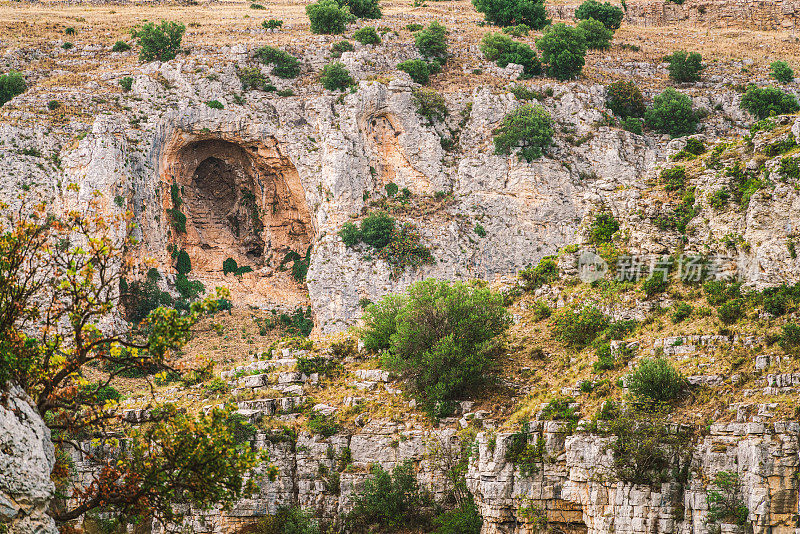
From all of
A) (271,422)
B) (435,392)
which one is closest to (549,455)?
(435,392)

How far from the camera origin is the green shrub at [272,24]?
85.6 m

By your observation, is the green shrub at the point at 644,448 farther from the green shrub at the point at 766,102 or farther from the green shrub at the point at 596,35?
the green shrub at the point at 596,35

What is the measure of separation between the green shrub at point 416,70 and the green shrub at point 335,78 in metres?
5.19

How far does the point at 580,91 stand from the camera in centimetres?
7419

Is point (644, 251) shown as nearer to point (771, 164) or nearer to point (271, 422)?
point (771, 164)

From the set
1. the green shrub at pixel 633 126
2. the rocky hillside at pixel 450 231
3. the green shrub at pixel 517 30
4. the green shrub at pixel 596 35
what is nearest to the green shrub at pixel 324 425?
the rocky hillside at pixel 450 231

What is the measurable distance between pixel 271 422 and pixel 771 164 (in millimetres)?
25236

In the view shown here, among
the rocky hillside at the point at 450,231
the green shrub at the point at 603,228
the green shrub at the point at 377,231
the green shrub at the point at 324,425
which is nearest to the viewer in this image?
the rocky hillside at the point at 450,231

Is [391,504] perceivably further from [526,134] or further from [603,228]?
[526,134]

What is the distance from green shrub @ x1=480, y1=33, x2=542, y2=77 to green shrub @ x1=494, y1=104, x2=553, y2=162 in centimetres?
972

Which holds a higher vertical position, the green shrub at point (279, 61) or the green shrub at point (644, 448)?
the green shrub at point (279, 61)

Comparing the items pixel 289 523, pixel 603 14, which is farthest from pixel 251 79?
pixel 289 523

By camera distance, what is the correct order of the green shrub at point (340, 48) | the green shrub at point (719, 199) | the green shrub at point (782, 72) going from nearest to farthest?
the green shrub at point (719, 199) < the green shrub at point (782, 72) < the green shrub at point (340, 48)

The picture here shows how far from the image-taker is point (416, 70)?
248 feet
